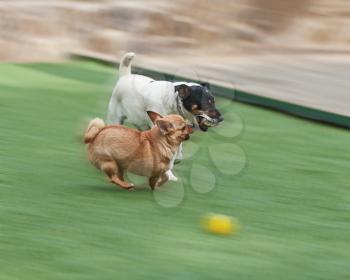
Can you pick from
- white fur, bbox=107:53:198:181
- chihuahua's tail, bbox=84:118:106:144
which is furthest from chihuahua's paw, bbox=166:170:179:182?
chihuahua's tail, bbox=84:118:106:144

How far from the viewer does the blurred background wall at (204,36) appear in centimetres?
1408

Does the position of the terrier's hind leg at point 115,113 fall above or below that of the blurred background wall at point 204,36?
above

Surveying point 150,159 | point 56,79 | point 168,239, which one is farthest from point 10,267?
point 56,79

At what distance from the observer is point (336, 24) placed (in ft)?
57.9

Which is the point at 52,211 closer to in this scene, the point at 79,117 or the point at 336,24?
the point at 79,117

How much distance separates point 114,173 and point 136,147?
0.20 metres

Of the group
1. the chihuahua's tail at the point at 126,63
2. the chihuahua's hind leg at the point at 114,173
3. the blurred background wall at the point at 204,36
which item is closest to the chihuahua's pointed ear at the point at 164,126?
the chihuahua's hind leg at the point at 114,173

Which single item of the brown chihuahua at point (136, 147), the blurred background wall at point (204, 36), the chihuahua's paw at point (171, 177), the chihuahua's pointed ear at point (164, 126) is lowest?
the blurred background wall at point (204, 36)

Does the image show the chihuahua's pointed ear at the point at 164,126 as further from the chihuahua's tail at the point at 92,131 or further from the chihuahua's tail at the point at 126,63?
the chihuahua's tail at the point at 126,63

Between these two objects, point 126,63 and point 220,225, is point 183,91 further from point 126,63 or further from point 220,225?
point 220,225

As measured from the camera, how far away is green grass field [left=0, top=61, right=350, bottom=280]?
16.5ft

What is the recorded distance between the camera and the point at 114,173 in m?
6.33

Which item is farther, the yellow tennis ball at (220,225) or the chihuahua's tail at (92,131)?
the chihuahua's tail at (92,131)

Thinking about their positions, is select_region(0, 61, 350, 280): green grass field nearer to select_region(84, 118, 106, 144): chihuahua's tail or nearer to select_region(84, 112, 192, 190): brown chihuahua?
select_region(84, 112, 192, 190): brown chihuahua
